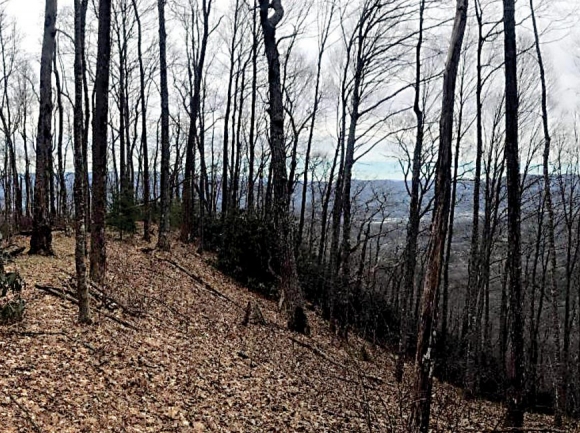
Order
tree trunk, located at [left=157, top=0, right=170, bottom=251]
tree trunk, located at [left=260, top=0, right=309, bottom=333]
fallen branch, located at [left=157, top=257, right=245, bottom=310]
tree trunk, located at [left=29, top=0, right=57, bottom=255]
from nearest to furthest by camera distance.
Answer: tree trunk, located at [left=29, top=0, right=57, bottom=255] < tree trunk, located at [left=260, top=0, right=309, bottom=333] < fallen branch, located at [left=157, top=257, right=245, bottom=310] < tree trunk, located at [left=157, top=0, right=170, bottom=251]

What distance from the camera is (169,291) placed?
10.6 meters

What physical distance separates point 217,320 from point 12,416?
597 cm

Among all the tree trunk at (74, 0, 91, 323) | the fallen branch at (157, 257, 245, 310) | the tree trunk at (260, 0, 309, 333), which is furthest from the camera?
the fallen branch at (157, 257, 245, 310)

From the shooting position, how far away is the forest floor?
180 inches

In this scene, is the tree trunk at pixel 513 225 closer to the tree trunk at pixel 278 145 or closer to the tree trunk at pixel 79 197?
the tree trunk at pixel 278 145

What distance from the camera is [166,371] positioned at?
613 centimetres

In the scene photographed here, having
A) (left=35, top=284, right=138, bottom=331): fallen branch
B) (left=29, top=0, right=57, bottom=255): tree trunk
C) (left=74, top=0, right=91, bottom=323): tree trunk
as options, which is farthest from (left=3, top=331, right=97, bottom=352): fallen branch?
(left=29, top=0, right=57, bottom=255): tree trunk

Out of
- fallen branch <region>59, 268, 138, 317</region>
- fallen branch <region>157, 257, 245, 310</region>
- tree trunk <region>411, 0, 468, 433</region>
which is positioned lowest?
fallen branch <region>157, 257, 245, 310</region>

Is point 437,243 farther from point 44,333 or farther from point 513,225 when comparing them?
point 44,333

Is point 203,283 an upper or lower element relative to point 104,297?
lower

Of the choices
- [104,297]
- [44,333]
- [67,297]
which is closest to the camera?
[44,333]

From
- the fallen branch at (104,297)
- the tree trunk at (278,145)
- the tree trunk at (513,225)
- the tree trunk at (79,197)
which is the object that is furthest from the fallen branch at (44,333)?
the tree trunk at (513,225)

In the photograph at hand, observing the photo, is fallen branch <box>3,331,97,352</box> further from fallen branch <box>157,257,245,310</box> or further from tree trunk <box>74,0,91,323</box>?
fallen branch <box>157,257,245,310</box>

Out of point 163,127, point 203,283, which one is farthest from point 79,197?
point 163,127
